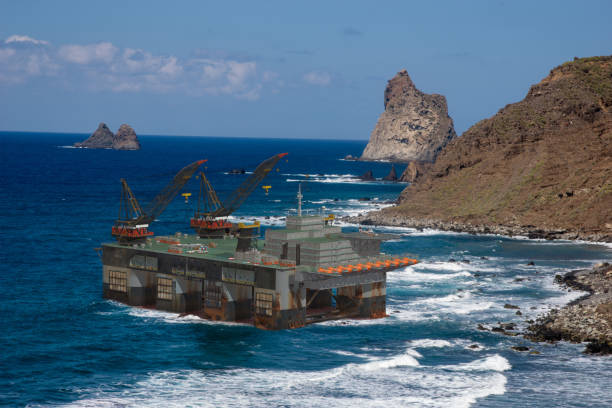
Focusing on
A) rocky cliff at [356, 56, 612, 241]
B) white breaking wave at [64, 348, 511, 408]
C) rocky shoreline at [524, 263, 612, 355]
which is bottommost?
white breaking wave at [64, 348, 511, 408]

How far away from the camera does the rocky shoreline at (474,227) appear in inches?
5940

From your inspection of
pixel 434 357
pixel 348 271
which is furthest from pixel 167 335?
pixel 434 357

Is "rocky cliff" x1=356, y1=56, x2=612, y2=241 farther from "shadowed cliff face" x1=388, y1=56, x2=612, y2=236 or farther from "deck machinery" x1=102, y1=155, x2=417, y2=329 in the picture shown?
"deck machinery" x1=102, y1=155, x2=417, y2=329

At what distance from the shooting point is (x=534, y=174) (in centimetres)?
17650

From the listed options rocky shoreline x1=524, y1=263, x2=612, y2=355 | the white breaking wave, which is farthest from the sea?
rocky shoreline x1=524, y1=263, x2=612, y2=355

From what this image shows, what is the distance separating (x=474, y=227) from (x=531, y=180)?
1984cm

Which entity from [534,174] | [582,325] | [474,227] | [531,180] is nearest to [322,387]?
[582,325]

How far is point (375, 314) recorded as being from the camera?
86.4 meters

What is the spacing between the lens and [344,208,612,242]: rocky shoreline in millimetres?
150875

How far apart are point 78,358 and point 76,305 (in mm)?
21095

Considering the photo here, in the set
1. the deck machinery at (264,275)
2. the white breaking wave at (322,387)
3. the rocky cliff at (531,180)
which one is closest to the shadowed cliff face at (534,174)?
the rocky cliff at (531,180)

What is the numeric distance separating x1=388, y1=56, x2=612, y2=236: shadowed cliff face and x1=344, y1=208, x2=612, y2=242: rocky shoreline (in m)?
1.82

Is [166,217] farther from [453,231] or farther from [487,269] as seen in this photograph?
[487,269]

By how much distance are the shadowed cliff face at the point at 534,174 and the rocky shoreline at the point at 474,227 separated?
182cm
